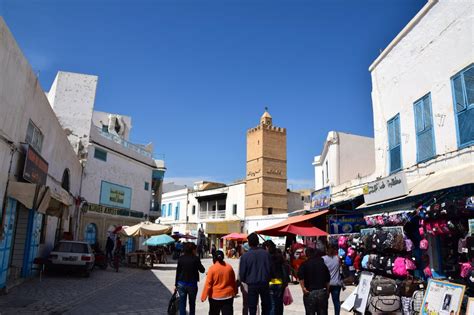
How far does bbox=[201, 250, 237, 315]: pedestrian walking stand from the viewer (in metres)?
5.69

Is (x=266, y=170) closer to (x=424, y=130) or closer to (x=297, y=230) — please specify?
(x=297, y=230)

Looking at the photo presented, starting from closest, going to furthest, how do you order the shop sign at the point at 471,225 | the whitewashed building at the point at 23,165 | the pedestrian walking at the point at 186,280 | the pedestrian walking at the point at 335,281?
the pedestrian walking at the point at 186,280
the shop sign at the point at 471,225
the pedestrian walking at the point at 335,281
the whitewashed building at the point at 23,165

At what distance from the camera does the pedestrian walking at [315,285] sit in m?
6.16

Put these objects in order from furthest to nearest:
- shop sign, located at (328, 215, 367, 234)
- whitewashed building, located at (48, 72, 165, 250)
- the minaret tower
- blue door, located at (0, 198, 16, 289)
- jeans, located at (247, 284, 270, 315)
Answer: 1. the minaret tower
2. whitewashed building, located at (48, 72, 165, 250)
3. shop sign, located at (328, 215, 367, 234)
4. blue door, located at (0, 198, 16, 289)
5. jeans, located at (247, 284, 270, 315)

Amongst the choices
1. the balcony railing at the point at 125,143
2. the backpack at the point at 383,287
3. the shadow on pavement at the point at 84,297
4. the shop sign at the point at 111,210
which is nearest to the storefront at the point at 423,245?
the backpack at the point at 383,287

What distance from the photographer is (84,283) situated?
12.7 meters

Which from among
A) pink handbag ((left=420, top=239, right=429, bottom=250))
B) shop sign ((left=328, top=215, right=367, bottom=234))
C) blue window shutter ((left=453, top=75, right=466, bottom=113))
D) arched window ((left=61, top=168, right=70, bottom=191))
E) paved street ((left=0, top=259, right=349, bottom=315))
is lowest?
paved street ((left=0, top=259, right=349, bottom=315))

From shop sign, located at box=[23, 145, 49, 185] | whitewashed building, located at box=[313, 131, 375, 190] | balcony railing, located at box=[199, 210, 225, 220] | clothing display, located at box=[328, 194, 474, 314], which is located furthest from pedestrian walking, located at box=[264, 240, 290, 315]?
balcony railing, located at box=[199, 210, 225, 220]

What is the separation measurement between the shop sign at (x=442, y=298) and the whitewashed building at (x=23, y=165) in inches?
345

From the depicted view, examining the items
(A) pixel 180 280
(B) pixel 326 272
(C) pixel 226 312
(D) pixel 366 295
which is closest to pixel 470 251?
(D) pixel 366 295

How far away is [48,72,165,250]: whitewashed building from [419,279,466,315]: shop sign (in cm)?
1971

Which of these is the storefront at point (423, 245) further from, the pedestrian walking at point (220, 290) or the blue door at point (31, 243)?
the blue door at point (31, 243)

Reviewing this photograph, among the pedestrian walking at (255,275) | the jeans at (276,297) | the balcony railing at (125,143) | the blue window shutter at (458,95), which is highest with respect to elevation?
the balcony railing at (125,143)

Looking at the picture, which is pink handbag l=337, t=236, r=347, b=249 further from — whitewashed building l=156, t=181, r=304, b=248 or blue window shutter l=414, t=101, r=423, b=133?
whitewashed building l=156, t=181, r=304, b=248
